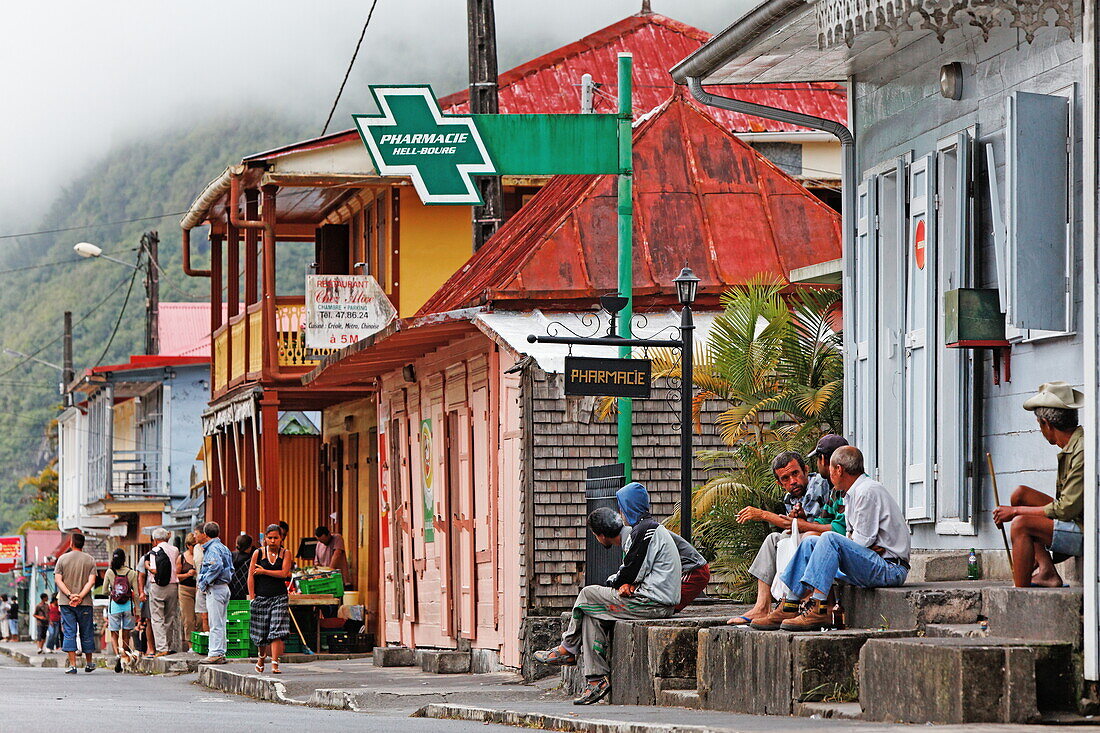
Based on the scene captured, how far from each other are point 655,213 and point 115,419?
131 ft

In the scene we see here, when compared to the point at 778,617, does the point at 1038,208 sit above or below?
above

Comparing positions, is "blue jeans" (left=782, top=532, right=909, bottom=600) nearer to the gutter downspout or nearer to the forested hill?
the gutter downspout

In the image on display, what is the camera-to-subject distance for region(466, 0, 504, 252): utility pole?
19172 mm

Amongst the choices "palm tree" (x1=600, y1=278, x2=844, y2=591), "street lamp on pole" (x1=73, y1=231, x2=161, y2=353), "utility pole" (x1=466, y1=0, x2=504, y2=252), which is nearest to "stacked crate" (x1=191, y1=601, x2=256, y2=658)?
"utility pole" (x1=466, y1=0, x2=504, y2=252)

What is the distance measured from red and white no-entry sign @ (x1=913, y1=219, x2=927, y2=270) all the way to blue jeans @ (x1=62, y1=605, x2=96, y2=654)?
517 inches

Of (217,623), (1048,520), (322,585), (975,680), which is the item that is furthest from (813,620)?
(322,585)

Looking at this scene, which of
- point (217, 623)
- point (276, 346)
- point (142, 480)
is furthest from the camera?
point (142, 480)

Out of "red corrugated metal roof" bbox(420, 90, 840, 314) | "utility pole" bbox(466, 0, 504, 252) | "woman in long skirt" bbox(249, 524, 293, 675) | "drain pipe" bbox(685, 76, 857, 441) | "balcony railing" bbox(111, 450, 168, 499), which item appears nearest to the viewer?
"drain pipe" bbox(685, 76, 857, 441)

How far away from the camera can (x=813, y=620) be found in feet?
36.1

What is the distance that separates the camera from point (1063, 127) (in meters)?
10.8

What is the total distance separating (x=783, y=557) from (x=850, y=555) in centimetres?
56

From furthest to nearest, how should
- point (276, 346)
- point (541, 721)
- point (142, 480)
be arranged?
point (142, 480), point (276, 346), point (541, 721)

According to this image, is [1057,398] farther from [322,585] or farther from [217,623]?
[322,585]

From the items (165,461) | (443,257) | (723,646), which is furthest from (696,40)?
(165,461)
